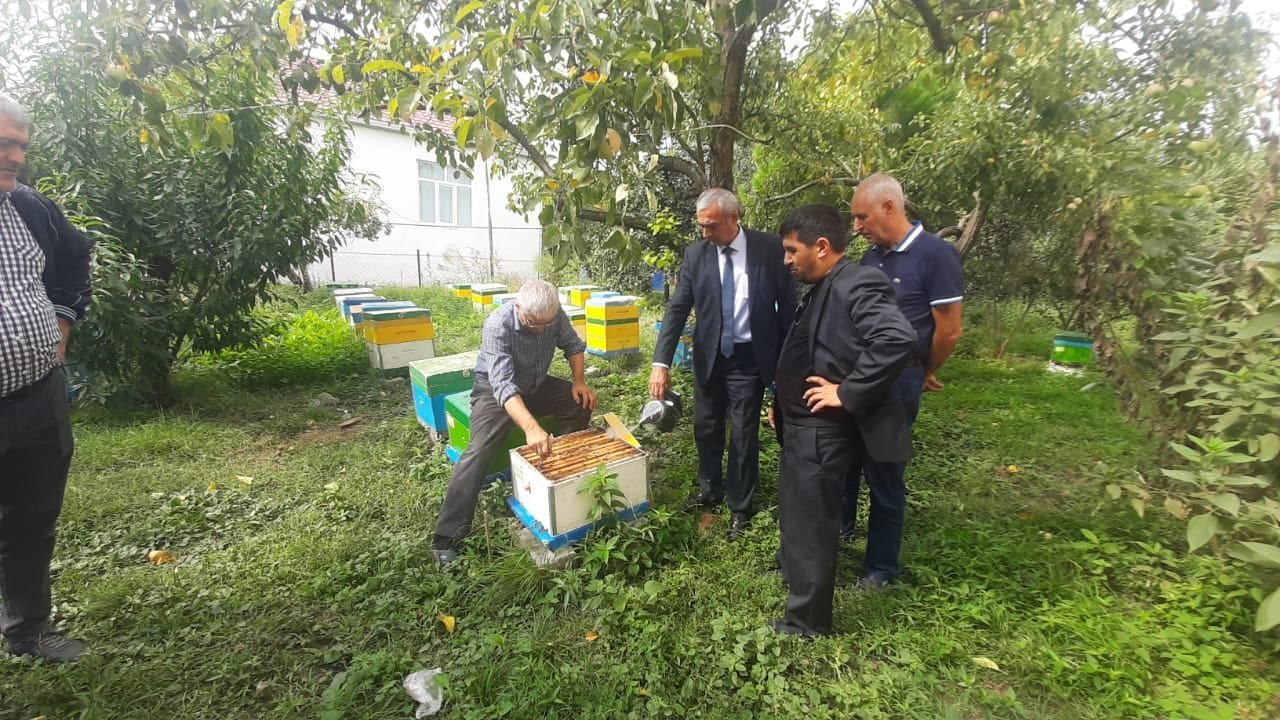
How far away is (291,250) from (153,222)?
3.61 feet

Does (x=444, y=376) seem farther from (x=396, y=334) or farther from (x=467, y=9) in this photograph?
(x=467, y=9)

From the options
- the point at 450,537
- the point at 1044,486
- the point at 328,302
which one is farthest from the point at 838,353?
the point at 328,302

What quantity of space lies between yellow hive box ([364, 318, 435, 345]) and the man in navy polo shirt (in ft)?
16.4

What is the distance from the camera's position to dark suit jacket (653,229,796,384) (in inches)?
118

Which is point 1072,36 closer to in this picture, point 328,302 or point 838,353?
point 838,353

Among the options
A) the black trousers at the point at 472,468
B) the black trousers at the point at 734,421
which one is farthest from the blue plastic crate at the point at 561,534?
the black trousers at the point at 734,421

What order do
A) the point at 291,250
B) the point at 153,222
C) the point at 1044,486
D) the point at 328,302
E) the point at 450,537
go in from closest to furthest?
1. the point at 450,537
2. the point at 1044,486
3. the point at 153,222
4. the point at 291,250
5. the point at 328,302

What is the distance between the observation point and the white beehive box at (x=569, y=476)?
279cm

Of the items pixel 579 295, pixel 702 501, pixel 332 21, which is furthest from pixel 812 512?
pixel 579 295

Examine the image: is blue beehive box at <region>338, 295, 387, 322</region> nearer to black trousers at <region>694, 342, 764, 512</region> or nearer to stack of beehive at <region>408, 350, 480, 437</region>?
stack of beehive at <region>408, 350, 480, 437</region>

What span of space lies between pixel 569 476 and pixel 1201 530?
2.55m

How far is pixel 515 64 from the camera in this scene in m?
1.95

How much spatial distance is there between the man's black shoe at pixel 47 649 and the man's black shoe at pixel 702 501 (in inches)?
115

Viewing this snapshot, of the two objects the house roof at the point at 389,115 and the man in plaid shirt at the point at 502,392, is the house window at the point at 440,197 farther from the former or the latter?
the man in plaid shirt at the point at 502,392
